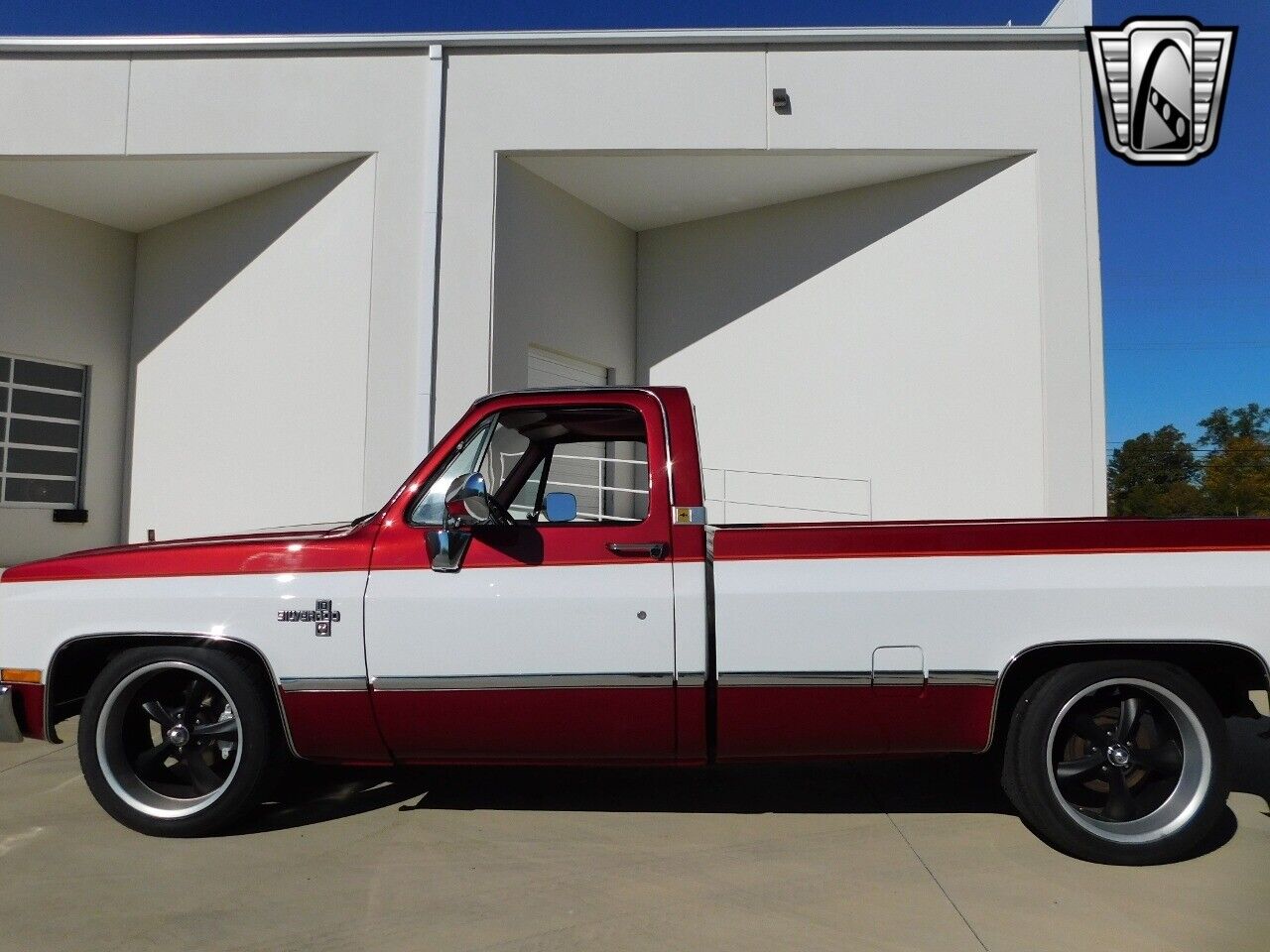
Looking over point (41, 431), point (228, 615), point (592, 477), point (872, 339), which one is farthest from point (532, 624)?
point (41, 431)

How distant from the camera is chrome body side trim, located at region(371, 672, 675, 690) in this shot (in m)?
3.45

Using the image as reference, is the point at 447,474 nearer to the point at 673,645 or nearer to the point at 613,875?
the point at 673,645

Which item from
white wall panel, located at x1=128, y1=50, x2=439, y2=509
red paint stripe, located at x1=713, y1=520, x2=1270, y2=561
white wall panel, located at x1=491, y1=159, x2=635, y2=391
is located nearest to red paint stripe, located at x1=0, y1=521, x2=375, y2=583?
red paint stripe, located at x1=713, y1=520, x2=1270, y2=561

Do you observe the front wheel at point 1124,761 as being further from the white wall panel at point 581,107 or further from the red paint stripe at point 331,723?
A: the white wall panel at point 581,107

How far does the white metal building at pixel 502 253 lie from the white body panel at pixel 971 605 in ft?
26.0

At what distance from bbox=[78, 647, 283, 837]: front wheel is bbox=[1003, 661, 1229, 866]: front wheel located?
9.67 feet

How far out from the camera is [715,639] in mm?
3447

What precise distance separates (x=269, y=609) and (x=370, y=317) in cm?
803

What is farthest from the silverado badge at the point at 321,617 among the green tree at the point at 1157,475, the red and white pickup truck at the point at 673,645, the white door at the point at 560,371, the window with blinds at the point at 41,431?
the green tree at the point at 1157,475

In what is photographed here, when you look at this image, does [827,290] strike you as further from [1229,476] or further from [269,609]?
[1229,476]

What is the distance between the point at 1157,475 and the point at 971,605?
83.1 m

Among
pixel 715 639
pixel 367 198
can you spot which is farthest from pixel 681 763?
pixel 367 198

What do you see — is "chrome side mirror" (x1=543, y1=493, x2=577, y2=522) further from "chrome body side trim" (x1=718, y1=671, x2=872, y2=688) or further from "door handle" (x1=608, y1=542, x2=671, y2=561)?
"chrome body side trim" (x1=718, y1=671, x2=872, y2=688)

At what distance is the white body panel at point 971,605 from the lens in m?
3.33
